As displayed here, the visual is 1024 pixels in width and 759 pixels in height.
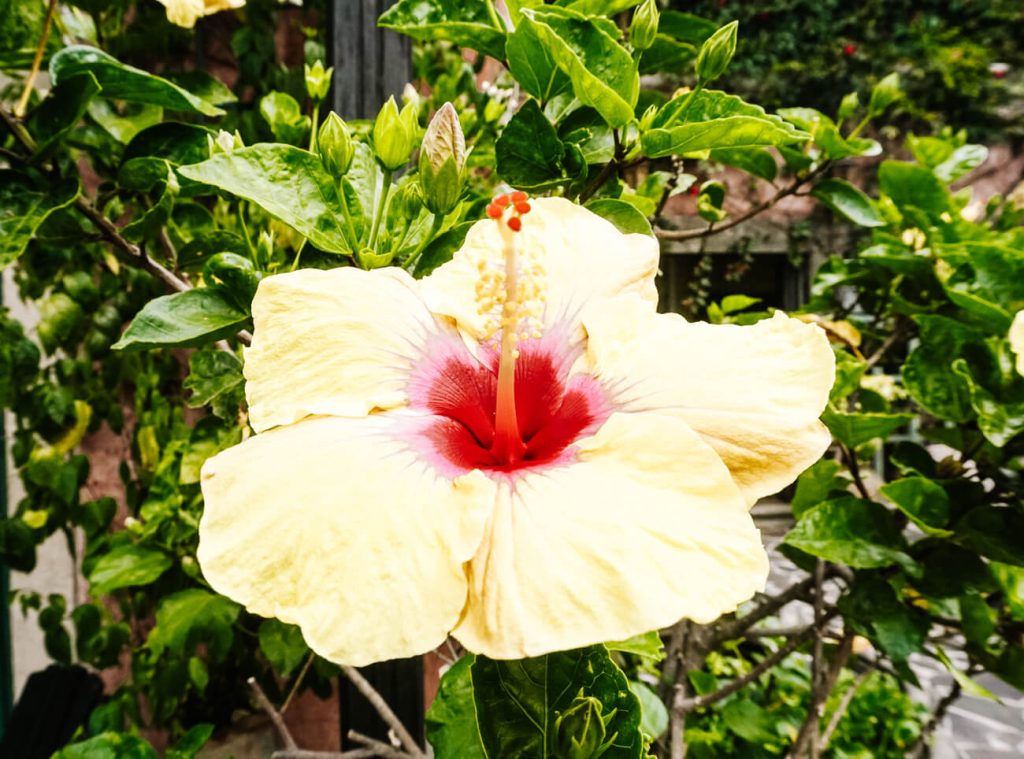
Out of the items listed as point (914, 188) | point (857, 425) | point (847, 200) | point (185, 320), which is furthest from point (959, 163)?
point (185, 320)

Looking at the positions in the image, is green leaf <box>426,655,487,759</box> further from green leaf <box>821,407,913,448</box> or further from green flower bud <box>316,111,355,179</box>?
green leaf <box>821,407,913,448</box>

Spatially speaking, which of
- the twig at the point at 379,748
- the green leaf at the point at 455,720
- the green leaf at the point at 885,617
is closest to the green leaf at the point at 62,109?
the green leaf at the point at 455,720

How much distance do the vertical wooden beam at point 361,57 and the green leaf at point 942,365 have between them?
0.97 m

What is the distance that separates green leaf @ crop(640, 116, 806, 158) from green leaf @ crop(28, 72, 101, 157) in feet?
2.08

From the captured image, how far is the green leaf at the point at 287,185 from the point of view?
1.92ft

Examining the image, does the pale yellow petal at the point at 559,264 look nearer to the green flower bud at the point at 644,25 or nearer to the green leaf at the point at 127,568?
the green flower bud at the point at 644,25

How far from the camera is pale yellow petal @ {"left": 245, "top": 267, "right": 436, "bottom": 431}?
51 cm

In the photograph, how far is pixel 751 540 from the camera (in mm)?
420

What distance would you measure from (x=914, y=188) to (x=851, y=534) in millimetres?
715

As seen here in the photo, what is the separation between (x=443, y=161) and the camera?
574 millimetres

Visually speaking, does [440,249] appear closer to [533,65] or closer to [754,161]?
[533,65]

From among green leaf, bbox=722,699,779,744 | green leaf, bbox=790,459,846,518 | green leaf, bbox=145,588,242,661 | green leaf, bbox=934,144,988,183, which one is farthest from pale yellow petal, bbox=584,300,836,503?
green leaf, bbox=722,699,779,744

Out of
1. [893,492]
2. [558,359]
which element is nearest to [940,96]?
[893,492]

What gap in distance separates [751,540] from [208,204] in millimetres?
1832
